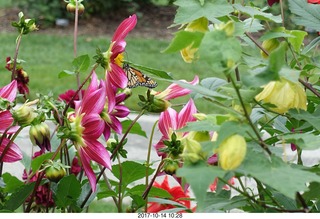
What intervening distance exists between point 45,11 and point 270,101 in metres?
6.29

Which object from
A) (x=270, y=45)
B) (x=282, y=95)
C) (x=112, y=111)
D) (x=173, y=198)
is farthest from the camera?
(x=173, y=198)

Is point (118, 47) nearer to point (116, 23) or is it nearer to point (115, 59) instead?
point (115, 59)

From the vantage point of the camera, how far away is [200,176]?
0.58m

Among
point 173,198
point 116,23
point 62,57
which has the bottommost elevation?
point 116,23

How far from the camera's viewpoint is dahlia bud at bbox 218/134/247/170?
1.94ft

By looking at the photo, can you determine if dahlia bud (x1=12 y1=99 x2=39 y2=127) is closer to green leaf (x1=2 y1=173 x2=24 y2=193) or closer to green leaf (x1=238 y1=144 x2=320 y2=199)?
green leaf (x1=2 y1=173 x2=24 y2=193)

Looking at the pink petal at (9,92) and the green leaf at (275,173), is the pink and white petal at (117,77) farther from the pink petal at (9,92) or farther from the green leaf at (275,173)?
the green leaf at (275,173)

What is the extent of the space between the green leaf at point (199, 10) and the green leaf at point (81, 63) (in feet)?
0.91

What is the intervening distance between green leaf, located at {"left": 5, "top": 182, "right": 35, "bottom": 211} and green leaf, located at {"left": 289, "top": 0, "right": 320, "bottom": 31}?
373mm

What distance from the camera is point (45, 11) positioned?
689 centimetres

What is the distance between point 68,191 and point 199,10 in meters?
0.32

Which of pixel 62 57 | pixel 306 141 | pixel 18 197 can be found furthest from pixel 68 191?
pixel 62 57

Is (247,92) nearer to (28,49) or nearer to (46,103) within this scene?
(46,103)

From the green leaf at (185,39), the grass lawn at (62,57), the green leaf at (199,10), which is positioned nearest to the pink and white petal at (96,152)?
the green leaf at (199,10)
